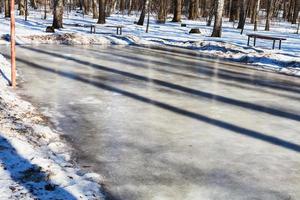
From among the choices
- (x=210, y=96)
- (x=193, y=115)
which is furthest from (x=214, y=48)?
(x=193, y=115)

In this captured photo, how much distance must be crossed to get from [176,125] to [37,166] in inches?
115

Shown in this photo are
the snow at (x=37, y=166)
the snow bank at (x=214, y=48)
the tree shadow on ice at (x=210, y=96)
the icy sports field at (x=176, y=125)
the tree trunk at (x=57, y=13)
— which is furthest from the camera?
the tree trunk at (x=57, y=13)

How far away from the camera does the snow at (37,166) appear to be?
182 inches

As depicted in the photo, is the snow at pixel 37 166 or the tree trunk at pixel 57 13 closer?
the snow at pixel 37 166

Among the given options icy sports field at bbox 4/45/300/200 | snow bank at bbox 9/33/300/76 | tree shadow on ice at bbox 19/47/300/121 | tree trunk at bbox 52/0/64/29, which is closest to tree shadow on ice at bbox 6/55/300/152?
icy sports field at bbox 4/45/300/200

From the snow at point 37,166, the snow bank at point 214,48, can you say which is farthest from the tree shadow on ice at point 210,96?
the snow bank at point 214,48

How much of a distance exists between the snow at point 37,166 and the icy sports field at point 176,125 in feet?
0.76

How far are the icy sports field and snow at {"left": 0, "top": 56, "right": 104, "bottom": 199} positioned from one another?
232 mm

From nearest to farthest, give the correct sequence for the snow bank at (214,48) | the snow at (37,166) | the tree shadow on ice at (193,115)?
the snow at (37,166), the tree shadow on ice at (193,115), the snow bank at (214,48)

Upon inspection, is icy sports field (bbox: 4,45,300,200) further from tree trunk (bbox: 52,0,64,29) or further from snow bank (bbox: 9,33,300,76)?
tree trunk (bbox: 52,0,64,29)

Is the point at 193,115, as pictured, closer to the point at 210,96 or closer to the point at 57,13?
the point at 210,96

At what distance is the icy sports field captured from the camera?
5172mm

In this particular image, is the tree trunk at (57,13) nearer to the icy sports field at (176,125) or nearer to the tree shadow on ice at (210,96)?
the icy sports field at (176,125)

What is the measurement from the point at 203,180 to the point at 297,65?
471 inches
